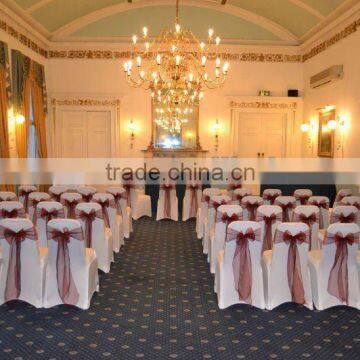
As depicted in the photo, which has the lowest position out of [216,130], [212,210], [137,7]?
[212,210]

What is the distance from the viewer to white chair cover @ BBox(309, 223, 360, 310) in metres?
4.32

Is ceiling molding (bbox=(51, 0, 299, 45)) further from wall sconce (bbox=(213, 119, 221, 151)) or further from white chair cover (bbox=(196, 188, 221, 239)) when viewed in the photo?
white chair cover (bbox=(196, 188, 221, 239))

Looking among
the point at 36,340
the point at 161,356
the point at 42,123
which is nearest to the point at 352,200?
the point at 161,356

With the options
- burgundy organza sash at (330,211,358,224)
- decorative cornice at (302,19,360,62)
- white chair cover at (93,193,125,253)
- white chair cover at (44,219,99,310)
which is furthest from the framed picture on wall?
white chair cover at (44,219,99,310)

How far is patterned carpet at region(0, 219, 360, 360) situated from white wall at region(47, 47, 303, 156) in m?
8.14

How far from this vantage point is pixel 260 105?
1291 centimetres

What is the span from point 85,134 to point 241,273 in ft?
31.6

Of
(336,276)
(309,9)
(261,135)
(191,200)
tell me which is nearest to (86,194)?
(191,200)

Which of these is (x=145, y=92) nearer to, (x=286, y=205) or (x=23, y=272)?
(x=286, y=205)

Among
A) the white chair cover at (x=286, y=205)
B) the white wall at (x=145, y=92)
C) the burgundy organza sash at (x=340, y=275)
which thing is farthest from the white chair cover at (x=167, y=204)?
the burgundy organza sash at (x=340, y=275)

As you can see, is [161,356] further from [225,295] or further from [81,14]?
[81,14]

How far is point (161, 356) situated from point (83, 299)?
1.26 meters

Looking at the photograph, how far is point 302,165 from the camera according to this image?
12.6 meters

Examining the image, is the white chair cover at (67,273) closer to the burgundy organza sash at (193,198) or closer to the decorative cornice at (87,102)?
the burgundy organza sash at (193,198)
